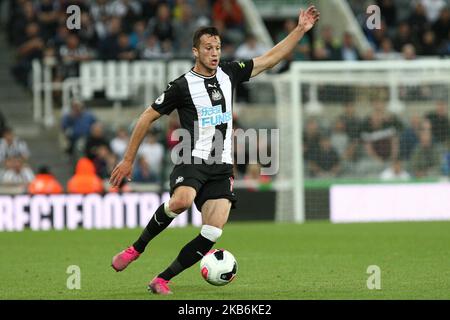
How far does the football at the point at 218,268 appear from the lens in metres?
9.64

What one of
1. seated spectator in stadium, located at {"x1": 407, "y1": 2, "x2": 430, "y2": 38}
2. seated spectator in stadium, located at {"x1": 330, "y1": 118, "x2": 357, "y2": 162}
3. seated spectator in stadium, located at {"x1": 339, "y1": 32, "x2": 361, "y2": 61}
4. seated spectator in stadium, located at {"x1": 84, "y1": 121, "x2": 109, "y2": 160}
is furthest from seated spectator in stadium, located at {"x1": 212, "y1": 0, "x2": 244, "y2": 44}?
seated spectator in stadium, located at {"x1": 84, "y1": 121, "x2": 109, "y2": 160}

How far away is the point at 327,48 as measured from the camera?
23.7 metres

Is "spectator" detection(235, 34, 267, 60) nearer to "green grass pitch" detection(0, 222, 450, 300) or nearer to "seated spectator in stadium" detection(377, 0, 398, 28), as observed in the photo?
"seated spectator in stadium" detection(377, 0, 398, 28)

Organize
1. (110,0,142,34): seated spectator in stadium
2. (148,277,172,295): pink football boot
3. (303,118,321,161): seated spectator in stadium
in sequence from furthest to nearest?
(110,0,142,34): seated spectator in stadium, (303,118,321,161): seated spectator in stadium, (148,277,172,295): pink football boot

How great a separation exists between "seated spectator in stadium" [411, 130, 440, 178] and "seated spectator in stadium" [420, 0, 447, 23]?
5798mm

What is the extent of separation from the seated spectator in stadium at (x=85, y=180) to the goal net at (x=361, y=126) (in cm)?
317

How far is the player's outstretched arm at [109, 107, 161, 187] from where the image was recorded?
381 inches

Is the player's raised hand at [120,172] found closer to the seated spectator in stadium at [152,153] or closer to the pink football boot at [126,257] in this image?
the pink football boot at [126,257]

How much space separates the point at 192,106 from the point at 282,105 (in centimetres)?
1154

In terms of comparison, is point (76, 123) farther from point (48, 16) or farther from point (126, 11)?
point (126, 11)

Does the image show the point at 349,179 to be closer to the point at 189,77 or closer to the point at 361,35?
the point at 361,35

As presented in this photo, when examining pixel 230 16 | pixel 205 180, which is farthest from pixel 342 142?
pixel 205 180

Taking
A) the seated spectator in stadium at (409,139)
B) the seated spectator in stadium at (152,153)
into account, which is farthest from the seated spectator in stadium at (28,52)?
the seated spectator in stadium at (409,139)
